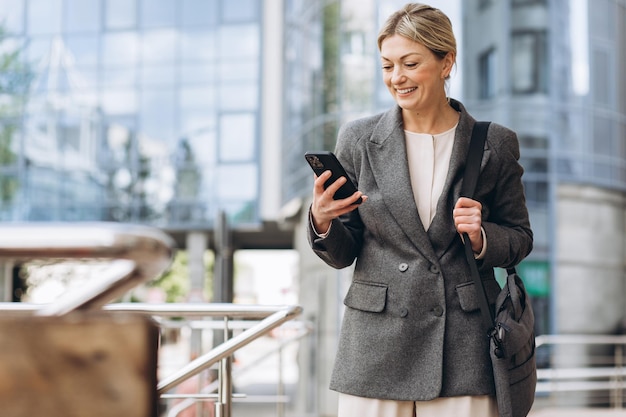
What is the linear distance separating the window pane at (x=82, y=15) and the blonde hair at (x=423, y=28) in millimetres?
26919

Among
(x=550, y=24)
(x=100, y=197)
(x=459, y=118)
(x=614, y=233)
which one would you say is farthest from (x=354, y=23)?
(x=459, y=118)

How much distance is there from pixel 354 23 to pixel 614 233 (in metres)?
6.36

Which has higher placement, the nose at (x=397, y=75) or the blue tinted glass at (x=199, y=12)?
the blue tinted glass at (x=199, y=12)

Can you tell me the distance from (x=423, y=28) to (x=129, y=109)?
26183 mm

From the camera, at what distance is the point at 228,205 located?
89.9ft

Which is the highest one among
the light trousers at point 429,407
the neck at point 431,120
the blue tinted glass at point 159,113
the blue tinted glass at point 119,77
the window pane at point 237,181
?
the blue tinted glass at point 119,77

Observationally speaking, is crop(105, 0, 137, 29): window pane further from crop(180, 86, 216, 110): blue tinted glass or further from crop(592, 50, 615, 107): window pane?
crop(592, 50, 615, 107): window pane

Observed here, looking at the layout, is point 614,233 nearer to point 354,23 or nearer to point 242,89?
point 354,23

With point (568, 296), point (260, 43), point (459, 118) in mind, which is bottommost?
point (568, 296)

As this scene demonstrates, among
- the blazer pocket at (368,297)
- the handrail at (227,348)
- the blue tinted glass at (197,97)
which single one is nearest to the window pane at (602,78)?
the blue tinted glass at (197,97)

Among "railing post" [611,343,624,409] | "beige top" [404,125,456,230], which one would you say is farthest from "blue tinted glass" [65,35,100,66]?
"beige top" [404,125,456,230]

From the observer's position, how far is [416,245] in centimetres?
249

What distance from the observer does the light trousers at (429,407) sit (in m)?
2.40

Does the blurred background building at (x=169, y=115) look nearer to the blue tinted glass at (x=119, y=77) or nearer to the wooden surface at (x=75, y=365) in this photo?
the blue tinted glass at (x=119, y=77)
